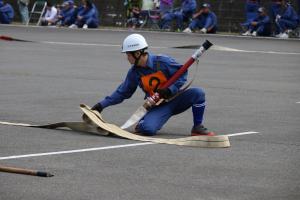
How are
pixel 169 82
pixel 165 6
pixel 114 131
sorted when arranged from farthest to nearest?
pixel 165 6
pixel 169 82
pixel 114 131

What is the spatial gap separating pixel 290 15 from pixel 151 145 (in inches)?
1098

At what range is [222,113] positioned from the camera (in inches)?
559

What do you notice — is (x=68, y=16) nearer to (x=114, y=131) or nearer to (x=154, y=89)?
(x=154, y=89)

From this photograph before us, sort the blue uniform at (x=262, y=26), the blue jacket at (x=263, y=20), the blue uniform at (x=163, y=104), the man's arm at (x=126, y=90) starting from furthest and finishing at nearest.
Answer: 1. the blue uniform at (x=262, y=26)
2. the blue jacket at (x=263, y=20)
3. the man's arm at (x=126, y=90)
4. the blue uniform at (x=163, y=104)

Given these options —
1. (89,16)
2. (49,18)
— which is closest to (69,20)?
(49,18)

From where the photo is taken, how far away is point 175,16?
41.9 meters

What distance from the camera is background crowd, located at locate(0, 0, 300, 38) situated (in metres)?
38.9

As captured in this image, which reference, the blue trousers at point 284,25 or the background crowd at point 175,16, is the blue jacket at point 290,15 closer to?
the background crowd at point 175,16

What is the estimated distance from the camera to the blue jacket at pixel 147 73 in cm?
1173

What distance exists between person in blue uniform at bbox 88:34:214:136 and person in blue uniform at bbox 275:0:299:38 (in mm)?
26726

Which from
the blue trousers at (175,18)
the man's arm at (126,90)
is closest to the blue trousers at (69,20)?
the blue trousers at (175,18)

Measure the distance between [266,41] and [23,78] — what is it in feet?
59.6

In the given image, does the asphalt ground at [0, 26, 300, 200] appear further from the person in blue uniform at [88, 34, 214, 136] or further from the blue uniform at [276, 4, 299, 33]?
the blue uniform at [276, 4, 299, 33]

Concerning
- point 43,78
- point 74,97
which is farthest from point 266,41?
point 74,97
